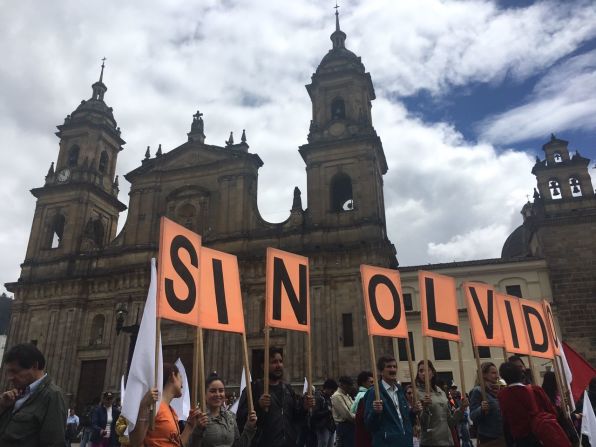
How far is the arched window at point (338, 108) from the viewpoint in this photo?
30.1 m

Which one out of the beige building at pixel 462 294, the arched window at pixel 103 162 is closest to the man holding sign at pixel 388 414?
the beige building at pixel 462 294

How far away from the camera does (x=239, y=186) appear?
→ 95.5ft

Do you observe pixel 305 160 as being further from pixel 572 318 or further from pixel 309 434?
pixel 309 434

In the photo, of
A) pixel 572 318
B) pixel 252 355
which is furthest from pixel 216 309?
pixel 572 318

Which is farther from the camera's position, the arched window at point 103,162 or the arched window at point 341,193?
the arched window at point 103,162

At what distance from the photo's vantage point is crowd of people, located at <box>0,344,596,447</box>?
4.15 m

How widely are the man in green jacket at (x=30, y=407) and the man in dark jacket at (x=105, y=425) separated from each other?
28.4ft

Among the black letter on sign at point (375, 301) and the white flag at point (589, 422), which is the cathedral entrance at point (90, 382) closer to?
the black letter on sign at point (375, 301)

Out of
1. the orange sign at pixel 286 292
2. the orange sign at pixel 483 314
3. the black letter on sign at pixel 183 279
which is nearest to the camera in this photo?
the black letter on sign at pixel 183 279

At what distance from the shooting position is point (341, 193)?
2950cm

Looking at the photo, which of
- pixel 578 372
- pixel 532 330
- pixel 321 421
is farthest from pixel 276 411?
pixel 578 372

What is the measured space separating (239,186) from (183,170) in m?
4.15

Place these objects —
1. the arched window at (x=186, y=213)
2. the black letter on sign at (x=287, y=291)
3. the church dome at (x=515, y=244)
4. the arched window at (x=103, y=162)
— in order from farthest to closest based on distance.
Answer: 1. the church dome at (x=515, y=244)
2. the arched window at (x=103, y=162)
3. the arched window at (x=186, y=213)
4. the black letter on sign at (x=287, y=291)

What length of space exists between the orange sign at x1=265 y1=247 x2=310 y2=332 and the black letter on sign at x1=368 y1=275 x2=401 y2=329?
1084 millimetres
